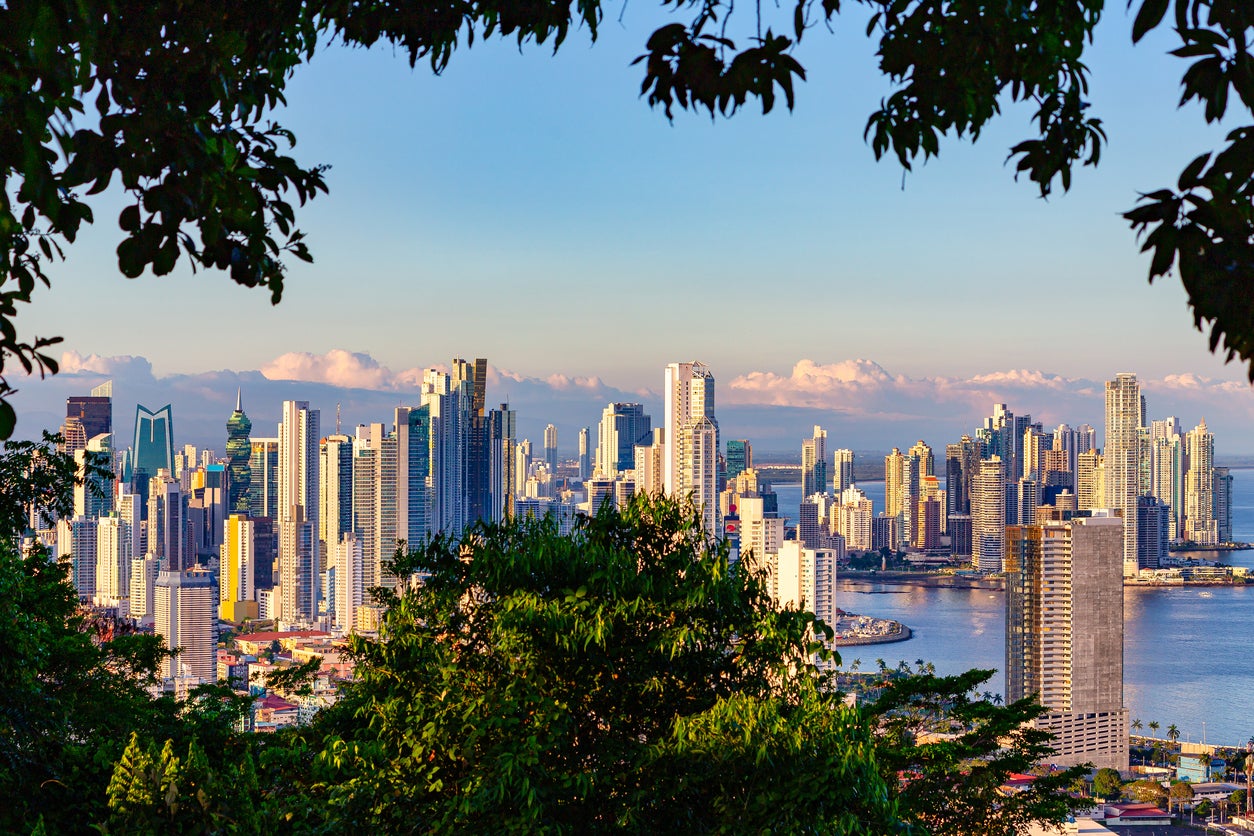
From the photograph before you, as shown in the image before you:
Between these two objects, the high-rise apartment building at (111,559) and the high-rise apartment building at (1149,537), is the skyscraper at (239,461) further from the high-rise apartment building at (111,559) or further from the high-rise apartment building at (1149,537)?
the high-rise apartment building at (1149,537)

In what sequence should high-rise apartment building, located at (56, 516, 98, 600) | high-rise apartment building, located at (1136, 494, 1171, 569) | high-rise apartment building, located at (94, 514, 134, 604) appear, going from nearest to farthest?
high-rise apartment building, located at (56, 516, 98, 600), high-rise apartment building, located at (94, 514, 134, 604), high-rise apartment building, located at (1136, 494, 1171, 569)

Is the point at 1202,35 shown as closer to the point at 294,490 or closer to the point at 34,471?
the point at 34,471

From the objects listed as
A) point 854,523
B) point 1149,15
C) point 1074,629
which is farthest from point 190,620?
point 1149,15

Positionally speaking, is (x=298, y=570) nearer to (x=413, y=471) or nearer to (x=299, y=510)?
(x=299, y=510)

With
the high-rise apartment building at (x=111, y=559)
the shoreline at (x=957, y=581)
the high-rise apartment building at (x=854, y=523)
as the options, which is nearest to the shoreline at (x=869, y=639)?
the shoreline at (x=957, y=581)

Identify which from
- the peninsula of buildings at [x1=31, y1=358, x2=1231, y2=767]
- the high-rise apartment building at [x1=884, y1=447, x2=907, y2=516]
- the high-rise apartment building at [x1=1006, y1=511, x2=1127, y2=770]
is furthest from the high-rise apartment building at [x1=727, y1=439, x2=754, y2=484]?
the high-rise apartment building at [x1=1006, y1=511, x2=1127, y2=770]

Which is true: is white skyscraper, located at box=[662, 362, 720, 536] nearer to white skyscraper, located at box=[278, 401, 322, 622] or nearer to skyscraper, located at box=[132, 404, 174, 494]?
white skyscraper, located at box=[278, 401, 322, 622]
